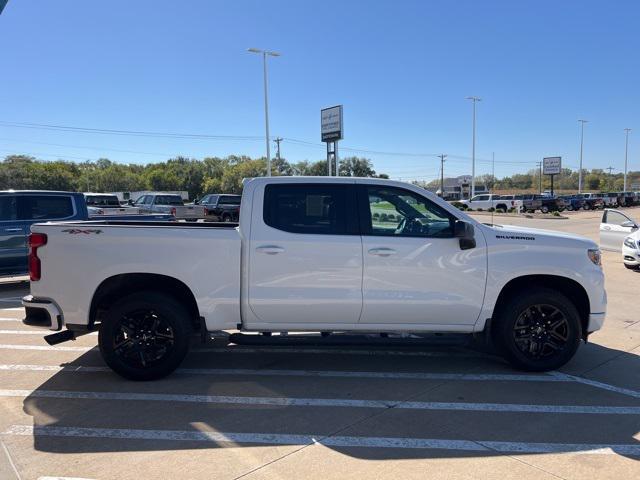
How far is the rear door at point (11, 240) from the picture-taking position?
31.0 feet

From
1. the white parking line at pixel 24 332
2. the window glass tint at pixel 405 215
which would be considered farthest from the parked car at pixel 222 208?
the window glass tint at pixel 405 215

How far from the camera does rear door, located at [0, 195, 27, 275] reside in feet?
31.0

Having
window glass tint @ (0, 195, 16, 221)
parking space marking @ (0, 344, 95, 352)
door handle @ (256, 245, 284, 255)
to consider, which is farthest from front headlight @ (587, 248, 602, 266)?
window glass tint @ (0, 195, 16, 221)

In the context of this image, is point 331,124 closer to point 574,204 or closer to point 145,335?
point 574,204

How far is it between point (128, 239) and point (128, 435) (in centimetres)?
178

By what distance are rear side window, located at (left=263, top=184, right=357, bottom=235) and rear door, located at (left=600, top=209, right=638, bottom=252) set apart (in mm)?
10669

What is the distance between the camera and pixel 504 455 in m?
3.41

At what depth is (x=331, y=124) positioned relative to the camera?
34.7 meters

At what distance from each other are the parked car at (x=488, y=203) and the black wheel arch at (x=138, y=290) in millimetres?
43116

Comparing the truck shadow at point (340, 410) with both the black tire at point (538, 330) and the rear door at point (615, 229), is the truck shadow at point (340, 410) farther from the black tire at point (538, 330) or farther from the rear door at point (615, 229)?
the rear door at point (615, 229)

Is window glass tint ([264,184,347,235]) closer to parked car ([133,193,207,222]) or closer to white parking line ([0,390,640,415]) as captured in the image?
white parking line ([0,390,640,415])

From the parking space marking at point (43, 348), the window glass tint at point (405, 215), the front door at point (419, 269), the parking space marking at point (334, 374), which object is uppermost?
the window glass tint at point (405, 215)

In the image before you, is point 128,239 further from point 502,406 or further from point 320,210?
point 502,406

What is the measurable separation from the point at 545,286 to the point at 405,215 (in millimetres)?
1636
